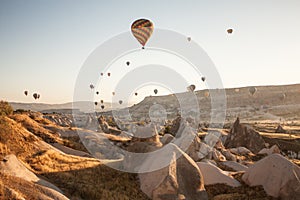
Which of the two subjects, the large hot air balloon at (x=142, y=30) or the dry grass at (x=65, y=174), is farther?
the large hot air balloon at (x=142, y=30)

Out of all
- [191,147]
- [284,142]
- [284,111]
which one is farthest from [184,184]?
[284,111]

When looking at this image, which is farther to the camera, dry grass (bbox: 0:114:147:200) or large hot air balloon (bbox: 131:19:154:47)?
large hot air balloon (bbox: 131:19:154:47)

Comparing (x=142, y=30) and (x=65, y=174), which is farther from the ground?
(x=142, y=30)

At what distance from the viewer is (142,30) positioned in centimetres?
3697

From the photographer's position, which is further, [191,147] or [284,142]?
[284,142]

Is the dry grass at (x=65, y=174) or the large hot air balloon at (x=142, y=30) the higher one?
the large hot air balloon at (x=142, y=30)

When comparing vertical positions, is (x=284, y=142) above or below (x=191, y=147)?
below

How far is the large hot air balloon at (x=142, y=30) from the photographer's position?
36812 mm

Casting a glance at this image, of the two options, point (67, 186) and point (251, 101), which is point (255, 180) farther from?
point (251, 101)

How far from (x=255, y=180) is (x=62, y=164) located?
11.0 m

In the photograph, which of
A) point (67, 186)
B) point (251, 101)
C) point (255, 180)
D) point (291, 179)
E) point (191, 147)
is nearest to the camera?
point (67, 186)

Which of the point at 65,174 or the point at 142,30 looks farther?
the point at 142,30

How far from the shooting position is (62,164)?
1372 centimetres

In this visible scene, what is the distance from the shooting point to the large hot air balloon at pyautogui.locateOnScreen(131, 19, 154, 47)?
36.8m
